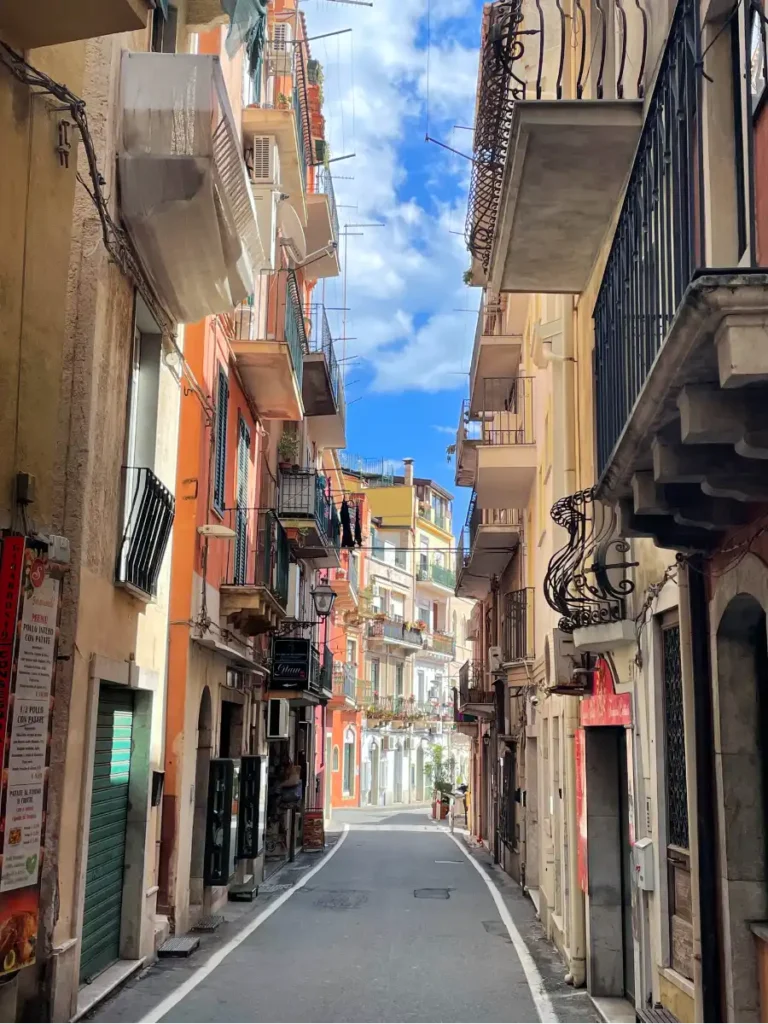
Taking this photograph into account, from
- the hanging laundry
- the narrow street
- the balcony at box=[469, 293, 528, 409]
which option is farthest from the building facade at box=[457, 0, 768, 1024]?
the hanging laundry

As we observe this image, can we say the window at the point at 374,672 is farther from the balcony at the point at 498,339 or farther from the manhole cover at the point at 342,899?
the manhole cover at the point at 342,899

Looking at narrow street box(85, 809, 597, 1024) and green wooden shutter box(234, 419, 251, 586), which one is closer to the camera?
narrow street box(85, 809, 597, 1024)

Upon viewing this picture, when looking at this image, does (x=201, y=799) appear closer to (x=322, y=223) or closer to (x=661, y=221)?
(x=661, y=221)

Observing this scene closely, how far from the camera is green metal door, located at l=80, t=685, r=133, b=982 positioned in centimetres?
979

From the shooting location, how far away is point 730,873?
622 centimetres

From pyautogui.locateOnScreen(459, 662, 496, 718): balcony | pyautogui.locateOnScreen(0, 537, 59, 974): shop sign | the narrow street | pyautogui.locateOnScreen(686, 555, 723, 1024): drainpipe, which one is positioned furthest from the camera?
pyautogui.locateOnScreen(459, 662, 496, 718): balcony

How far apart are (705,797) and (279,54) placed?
16.7 meters

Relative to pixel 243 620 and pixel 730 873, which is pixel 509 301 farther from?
pixel 730 873

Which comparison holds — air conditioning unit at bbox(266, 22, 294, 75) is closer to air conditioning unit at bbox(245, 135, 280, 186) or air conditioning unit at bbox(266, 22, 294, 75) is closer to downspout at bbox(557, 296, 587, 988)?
air conditioning unit at bbox(245, 135, 280, 186)

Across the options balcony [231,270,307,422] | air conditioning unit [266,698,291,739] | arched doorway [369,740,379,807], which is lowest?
arched doorway [369,740,379,807]

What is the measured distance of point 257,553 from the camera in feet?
59.3

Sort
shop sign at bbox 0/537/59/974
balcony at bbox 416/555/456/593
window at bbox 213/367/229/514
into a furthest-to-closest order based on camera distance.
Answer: balcony at bbox 416/555/456/593, window at bbox 213/367/229/514, shop sign at bbox 0/537/59/974

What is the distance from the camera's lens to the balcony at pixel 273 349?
16.3 metres

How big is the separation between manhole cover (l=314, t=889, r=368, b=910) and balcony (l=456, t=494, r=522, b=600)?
7.84 m
